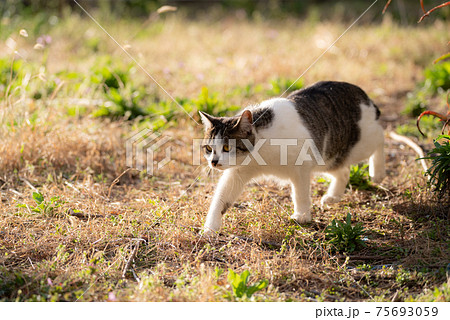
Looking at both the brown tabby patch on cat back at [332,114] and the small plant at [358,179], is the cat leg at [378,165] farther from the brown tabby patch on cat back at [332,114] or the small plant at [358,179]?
the brown tabby patch on cat back at [332,114]

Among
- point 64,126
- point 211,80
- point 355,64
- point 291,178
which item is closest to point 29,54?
point 211,80

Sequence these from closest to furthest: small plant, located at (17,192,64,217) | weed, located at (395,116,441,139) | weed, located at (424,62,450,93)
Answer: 1. small plant, located at (17,192,64,217)
2. weed, located at (395,116,441,139)
3. weed, located at (424,62,450,93)

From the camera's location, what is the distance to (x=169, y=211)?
4.07 meters

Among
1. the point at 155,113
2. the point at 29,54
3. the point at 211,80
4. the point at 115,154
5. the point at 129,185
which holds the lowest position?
the point at 129,185

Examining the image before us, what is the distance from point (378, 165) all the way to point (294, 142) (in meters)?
1.24

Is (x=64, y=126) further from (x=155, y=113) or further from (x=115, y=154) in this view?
(x=155, y=113)

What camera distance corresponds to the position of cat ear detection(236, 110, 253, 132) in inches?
145

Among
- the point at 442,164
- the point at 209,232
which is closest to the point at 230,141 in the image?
the point at 209,232

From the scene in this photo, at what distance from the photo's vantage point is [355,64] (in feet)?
28.5

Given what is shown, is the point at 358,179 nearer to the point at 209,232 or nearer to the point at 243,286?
the point at 209,232

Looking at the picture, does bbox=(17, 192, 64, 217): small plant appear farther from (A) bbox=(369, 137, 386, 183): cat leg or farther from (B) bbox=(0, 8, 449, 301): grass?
(A) bbox=(369, 137, 386, 183): cat leg

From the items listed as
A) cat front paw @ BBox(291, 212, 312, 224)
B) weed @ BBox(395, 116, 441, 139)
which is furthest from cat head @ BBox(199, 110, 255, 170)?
weed @ BBox(395, 116, 441, 139)

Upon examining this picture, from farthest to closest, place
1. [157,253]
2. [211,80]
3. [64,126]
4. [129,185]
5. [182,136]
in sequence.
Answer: [211,80]
[182,136]
[64,126]
[129,185]
[157,253]

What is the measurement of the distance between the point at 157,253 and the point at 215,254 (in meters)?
0.41
